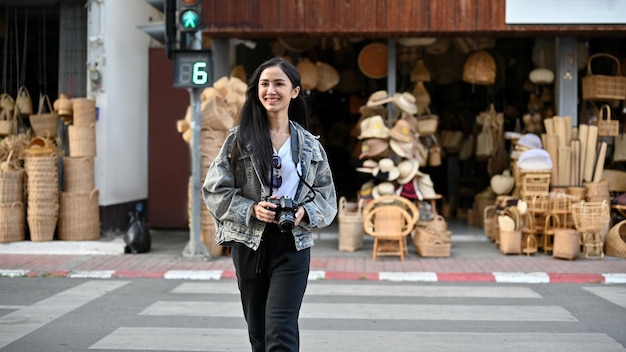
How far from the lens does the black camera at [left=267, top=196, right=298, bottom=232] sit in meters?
3.53

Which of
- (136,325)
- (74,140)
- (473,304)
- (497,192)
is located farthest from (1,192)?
(497,192)

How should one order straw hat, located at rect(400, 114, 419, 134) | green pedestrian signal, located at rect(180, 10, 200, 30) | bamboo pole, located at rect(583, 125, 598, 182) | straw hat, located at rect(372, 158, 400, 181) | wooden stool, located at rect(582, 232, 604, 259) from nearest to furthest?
green pedestrian signal, located at rect(180, 10, 200, 30)
wooden stool, located at rect(582, 232, 604, 259)
straw hat, located at rect(372, 158, 400, 181)
bamboo pole, located at rect(583, 125, 598, 182)
straw hat, located at rect(400, 114, 419, 134)

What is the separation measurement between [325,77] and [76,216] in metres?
4.93

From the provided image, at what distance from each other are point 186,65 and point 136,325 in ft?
14.1

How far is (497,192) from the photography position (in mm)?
12773

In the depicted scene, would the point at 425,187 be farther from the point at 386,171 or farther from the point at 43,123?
the point at 43,123

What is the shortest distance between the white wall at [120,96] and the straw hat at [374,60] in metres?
3.89

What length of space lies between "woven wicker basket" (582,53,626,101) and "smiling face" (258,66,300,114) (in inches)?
382

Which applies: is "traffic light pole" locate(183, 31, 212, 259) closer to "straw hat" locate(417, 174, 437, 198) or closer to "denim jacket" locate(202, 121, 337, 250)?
"straw hat" locate(417, 174, 437, 198)

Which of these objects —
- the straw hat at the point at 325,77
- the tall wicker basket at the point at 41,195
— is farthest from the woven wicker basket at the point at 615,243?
the tall wicker basket at the point at 41,195

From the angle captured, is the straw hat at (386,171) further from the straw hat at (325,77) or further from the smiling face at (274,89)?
the smiling face at (274,89)

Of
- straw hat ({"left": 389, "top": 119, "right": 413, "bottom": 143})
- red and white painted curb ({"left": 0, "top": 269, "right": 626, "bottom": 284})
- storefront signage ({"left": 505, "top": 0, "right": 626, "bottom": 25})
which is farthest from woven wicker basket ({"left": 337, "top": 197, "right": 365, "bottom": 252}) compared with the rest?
storefront signage ({"left": 505, "top": 0, "right": 626, "bottom": 25})

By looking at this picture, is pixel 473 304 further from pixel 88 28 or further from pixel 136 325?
pixel 88 28

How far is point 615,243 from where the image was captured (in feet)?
35.2
